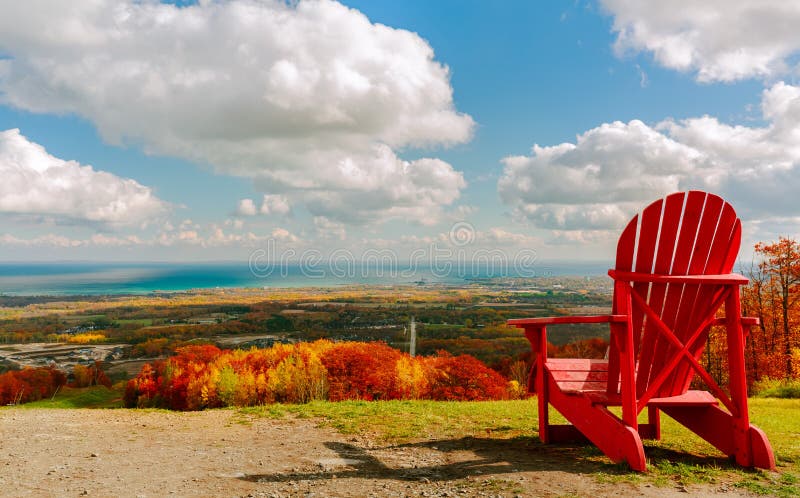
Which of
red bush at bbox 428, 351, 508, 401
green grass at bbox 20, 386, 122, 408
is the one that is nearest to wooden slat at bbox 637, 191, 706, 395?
red bush at bbox 428, 351, 508, 401

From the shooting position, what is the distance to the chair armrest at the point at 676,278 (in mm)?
4047

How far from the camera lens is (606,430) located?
4.17m

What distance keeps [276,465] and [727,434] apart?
4051mm

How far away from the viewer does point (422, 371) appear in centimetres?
1434

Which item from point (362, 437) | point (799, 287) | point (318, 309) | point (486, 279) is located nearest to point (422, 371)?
point (362, 437)

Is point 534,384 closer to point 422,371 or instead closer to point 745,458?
point 745,458

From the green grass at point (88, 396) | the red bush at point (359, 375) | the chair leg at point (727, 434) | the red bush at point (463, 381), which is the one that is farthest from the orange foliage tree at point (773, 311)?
the green grass at point (88, 396)

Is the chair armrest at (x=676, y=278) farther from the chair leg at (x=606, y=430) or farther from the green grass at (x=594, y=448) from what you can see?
the green grass at (x=594, y=448)

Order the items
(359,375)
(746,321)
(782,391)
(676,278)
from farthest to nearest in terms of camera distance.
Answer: (359,375), (782,391), (746,321), (676,278)

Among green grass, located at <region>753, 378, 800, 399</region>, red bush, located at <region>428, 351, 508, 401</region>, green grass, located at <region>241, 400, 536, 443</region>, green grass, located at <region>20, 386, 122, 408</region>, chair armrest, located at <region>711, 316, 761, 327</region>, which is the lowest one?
green grass, located at <region>20, 386, 122, 408</region>

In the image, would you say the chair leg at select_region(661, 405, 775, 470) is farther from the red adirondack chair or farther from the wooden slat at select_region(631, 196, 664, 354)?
the wooden slat at select_region(631, 196, 664, 354)

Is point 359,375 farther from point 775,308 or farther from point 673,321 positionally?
point 775,308

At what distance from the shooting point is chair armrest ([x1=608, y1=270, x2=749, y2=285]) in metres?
4.05

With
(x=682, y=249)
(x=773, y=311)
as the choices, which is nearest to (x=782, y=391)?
(x=773, y=311)
